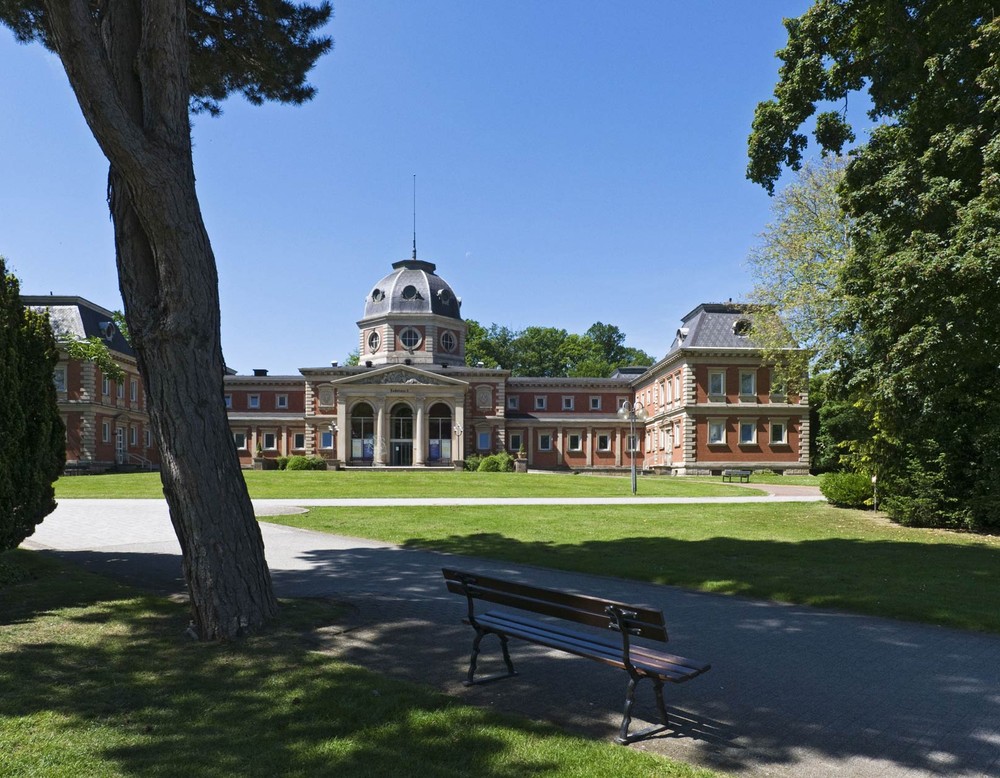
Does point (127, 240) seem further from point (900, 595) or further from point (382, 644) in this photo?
point (900, 595)

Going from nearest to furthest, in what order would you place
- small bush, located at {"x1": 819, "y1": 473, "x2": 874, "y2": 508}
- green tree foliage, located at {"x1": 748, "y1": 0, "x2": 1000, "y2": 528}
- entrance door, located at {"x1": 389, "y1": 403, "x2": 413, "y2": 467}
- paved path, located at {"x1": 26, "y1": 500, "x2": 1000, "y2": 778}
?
paved path, located at {"x1": 26, "y1": 500, "x2": 1000, "y2": 778}
green tree foliage, located at {"x1": 748, "y1": 0, "x2": 1000, "y2": 528}
small bush, located at {"x1": 819, "y1": 473, "x2": 874, "y2": 508}
entrance door, located at {"x1": 389, "y1": 403, "x2": 413, "y2": 467}

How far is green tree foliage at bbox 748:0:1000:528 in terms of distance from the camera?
13.0 meters

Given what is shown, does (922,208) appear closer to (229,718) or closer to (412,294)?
(229,718)

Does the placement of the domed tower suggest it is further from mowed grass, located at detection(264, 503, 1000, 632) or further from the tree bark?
the tree bark

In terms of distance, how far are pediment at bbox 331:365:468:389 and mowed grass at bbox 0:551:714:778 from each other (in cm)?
5335

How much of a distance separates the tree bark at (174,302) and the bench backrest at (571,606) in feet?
7.71

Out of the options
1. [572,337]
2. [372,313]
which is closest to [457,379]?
[372,313]

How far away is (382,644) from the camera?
7156mm

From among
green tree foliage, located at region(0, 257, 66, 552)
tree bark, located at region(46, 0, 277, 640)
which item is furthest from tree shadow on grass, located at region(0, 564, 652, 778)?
green tree foliage, located at region(0, 257, 66, 552)

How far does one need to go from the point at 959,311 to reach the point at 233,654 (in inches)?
493

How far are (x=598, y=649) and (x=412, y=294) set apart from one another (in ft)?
201

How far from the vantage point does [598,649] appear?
5.45 meters

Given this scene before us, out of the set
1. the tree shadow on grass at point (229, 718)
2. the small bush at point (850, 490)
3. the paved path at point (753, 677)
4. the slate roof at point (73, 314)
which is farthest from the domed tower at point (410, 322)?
the tree shadow on grass at point (229, 718)

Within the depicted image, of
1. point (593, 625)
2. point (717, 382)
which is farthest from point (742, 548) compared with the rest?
point (717, 382)
